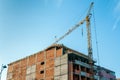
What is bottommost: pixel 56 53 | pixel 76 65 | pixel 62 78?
pixel 62 78

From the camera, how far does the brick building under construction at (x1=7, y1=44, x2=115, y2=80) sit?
63638 mm

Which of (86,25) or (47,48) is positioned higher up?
(86,25)

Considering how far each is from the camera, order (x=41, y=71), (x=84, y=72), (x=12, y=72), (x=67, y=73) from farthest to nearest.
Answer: (x=12, y=72), (x=41, y=71), (x=84, y=72), (x=67, y=73)

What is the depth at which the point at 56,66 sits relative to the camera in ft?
217

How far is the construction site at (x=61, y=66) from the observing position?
210 ft

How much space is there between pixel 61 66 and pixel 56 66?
7.22 ft

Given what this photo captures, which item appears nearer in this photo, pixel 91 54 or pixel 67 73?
pixel 67 73

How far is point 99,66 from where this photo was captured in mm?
74438

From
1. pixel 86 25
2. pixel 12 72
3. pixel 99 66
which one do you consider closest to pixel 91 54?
pixel 99 66

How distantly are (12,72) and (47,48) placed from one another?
22.9m

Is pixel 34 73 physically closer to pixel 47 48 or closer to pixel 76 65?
pixel 47 48

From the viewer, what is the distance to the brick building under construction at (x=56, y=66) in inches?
2505

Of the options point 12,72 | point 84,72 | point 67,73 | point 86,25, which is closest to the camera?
point 67,73

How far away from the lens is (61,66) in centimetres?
6481
